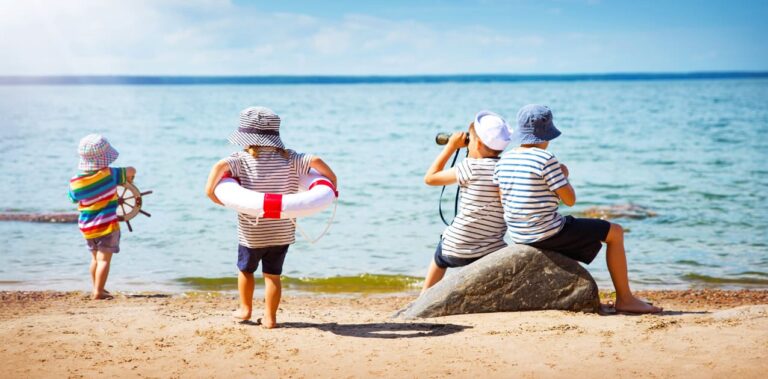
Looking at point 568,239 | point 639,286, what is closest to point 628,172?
point 639,286

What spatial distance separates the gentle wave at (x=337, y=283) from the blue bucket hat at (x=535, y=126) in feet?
11.4

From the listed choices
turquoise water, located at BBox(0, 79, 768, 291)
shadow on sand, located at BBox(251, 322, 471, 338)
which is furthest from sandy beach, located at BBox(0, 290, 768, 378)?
turquoise water, located at BBox(0, 79, 768, 291)

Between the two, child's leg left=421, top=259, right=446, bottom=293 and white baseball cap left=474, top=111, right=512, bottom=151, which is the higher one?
white baseball cap left=474, top=111, right=512, bottom=151

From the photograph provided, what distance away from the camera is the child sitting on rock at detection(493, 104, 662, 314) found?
18.9 feet

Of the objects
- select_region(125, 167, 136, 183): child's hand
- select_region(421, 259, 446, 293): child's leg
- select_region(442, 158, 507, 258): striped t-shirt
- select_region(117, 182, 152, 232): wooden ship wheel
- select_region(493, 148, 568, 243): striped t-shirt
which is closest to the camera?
select_region(493, 148, 568, 243): striped t-shirt

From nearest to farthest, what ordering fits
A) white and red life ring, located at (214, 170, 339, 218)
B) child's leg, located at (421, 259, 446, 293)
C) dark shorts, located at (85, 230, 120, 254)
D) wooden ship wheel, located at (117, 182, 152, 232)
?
1. white and red life ring, located at (214, 170, 339, 218)
2. child's leg, located at (421, 259, 446, 293)
3. dark shorts, located at (85, 230, 120, 254)
4. wooden ship wheel, located at (117, 182, 152, 232)

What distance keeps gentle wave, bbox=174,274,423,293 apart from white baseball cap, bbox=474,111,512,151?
10.7 ft

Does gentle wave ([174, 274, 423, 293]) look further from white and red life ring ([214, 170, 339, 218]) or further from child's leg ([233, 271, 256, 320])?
white and red life ring ([214, 170, 339, 218])

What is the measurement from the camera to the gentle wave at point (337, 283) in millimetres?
8959

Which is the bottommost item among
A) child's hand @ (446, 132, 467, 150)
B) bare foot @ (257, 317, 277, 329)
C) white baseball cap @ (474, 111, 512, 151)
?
bare foot @ (257, 317, 277, 329)

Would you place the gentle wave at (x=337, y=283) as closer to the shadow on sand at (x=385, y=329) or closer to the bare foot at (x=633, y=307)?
the shadow on sand at (x=385, y=329)

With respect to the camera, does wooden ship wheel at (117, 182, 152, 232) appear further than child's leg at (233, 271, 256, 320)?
Yes

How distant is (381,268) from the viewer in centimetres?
979

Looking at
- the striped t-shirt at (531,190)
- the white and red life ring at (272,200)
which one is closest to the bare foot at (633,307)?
the striped t-shirt at (531,190)
